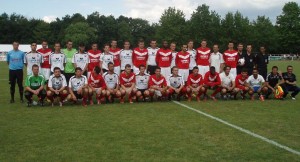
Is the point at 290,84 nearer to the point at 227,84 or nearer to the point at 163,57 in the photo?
the point at 227,84

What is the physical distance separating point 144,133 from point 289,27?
8393 cm

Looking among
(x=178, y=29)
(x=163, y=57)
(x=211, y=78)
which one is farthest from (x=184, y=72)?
(x=178, y=29)

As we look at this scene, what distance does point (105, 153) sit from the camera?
5.17 metres

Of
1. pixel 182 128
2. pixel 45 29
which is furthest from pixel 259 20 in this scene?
pixel 182 128

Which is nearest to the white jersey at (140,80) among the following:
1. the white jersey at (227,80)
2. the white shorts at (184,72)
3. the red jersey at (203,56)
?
the white shorts at (184,72)

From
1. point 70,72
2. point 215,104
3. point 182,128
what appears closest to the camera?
point 182,128

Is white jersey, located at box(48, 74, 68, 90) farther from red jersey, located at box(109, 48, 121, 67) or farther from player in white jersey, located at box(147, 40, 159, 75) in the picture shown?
player in white jersey, located at box(147, 40, 159, 75)

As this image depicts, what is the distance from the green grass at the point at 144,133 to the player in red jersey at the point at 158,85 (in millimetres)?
1080

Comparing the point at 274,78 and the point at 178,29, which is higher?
the point at 178,29

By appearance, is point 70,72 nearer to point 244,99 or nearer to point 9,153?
point 244,99

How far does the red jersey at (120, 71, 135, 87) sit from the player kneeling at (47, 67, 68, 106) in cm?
179

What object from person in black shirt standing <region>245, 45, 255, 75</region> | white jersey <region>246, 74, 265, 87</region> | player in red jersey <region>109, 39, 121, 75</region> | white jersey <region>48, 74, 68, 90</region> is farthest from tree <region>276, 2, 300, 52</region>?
white jersey <region>48, 74, 68, 90</region>

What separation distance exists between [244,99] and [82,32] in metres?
88.9

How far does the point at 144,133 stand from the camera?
6449 mm
